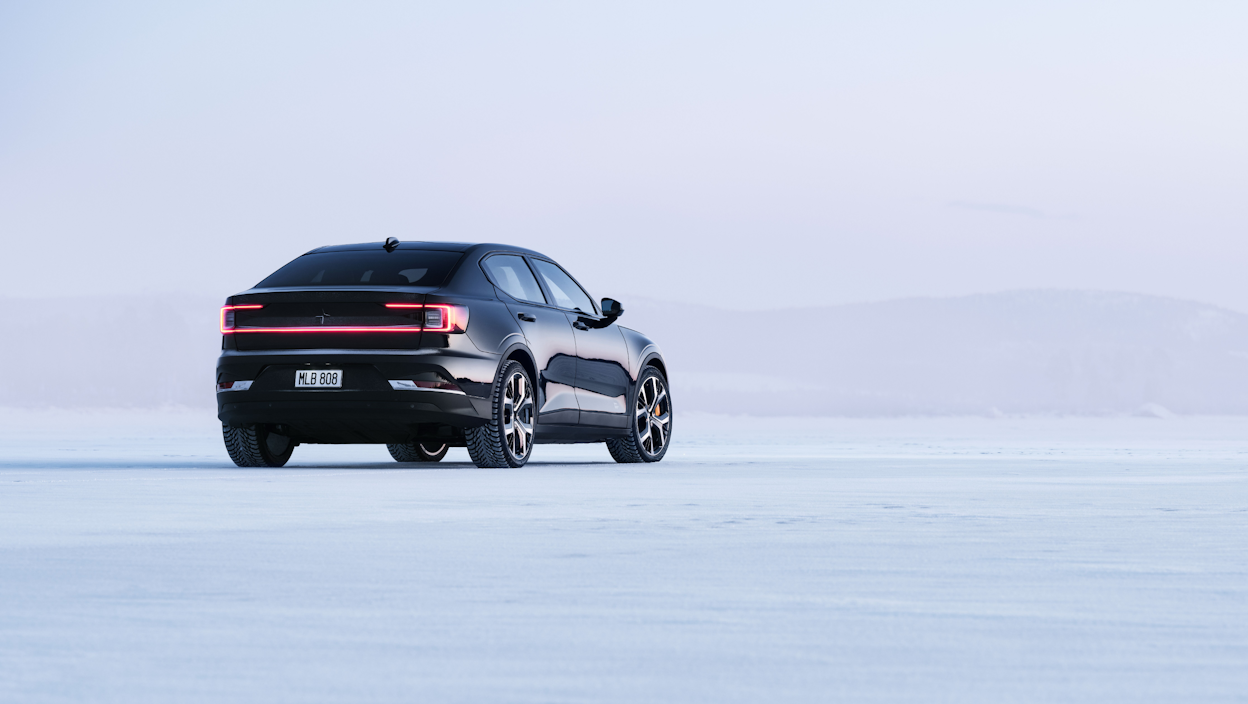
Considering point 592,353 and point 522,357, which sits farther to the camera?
point 592,353

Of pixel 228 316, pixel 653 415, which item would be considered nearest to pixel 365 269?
pixel 228 316

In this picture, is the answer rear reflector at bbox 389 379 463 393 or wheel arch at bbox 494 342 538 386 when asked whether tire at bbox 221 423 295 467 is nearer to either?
rear reflector at bbox 389 379 463 393

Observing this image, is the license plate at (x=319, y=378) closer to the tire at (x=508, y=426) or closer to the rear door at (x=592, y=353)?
the tire at (x=508, y=426)

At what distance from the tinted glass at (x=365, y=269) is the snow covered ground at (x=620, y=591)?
7.70ft

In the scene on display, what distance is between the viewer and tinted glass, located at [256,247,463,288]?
13.4 m

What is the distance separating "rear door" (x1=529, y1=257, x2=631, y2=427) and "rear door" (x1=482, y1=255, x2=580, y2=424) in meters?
0.13

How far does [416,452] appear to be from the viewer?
1567 centimetres

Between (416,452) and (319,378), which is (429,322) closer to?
(319,378)

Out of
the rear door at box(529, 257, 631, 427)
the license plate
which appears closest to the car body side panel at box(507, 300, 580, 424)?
the rear door at box(529, 257, 631, 427)

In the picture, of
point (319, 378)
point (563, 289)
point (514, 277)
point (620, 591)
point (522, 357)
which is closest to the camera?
point (620, 591)

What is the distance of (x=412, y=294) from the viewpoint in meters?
12.7

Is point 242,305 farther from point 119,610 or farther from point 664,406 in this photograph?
point 119,610

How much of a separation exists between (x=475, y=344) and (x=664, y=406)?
11.1 feet

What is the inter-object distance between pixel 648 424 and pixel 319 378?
3.62m
